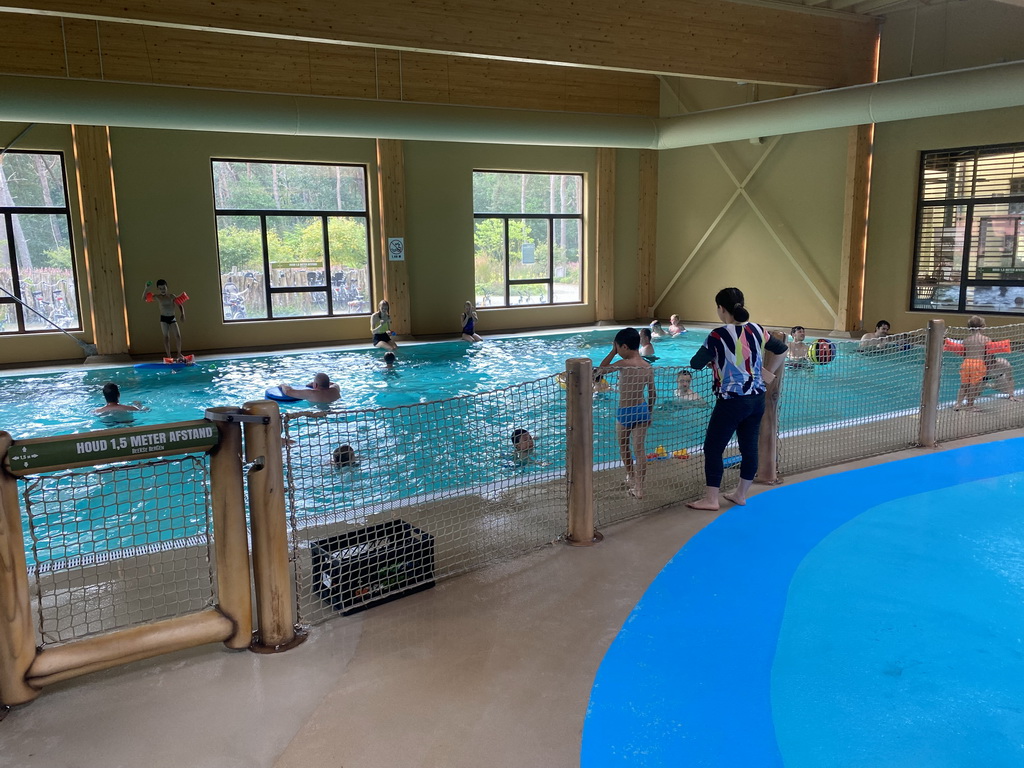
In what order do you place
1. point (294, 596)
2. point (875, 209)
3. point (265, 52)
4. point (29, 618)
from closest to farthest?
point (29, 618) → point (294, 596) → point (265, 52) → point (875, 209)

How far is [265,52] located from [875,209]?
11676 mm

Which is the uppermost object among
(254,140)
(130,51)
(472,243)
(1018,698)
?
(130,51)

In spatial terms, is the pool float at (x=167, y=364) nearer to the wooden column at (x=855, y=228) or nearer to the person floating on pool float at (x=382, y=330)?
the person floating on pool float at (x=382, y=330)

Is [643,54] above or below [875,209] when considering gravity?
above

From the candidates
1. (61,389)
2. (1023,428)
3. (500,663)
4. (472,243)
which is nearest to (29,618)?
(500,663)

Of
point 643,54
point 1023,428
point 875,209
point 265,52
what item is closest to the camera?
point 1023,428

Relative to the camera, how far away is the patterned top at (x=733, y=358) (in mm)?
4770

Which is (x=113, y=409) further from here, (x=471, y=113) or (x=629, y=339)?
(x=471, y=113)

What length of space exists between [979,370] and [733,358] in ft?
A: 14.5

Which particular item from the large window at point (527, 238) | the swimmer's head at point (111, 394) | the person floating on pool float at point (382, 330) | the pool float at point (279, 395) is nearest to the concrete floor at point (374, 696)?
the pool float at point (279, 395)

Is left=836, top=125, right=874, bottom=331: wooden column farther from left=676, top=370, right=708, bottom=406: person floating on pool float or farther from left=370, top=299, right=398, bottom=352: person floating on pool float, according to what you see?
left=370, top=299, right=398, bottom=352: person floating on pool float

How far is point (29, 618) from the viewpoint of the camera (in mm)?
2965

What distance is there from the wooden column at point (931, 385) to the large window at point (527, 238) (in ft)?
36.4

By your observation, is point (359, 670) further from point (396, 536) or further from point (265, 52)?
point (265, 52)
